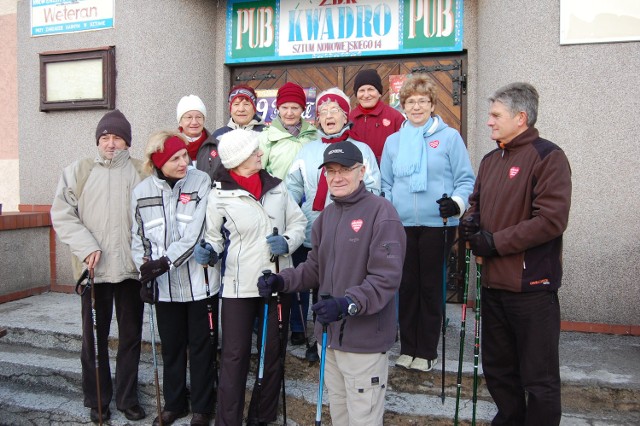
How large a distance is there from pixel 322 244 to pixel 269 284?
36 cm

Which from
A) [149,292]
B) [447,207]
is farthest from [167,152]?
[447,207]

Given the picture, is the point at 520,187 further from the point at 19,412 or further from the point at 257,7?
the point at 257,7

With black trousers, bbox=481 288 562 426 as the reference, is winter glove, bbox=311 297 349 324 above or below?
above

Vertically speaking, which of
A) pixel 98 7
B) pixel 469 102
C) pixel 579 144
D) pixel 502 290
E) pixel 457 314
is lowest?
pixel 457 314

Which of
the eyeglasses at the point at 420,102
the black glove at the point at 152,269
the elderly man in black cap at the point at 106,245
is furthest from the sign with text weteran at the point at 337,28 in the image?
the black glove at the point at 152,269

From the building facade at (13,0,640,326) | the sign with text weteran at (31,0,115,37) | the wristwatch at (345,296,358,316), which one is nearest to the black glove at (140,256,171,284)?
the wristwatch at (345,296,358,316)

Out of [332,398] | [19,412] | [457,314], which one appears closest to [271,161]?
[332,398]

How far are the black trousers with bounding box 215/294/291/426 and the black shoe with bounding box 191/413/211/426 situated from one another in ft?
0.86

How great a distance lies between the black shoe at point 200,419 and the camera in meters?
3.69

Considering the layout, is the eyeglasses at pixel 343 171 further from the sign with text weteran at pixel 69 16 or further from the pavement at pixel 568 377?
the sign with text weteran at pixel 69 16

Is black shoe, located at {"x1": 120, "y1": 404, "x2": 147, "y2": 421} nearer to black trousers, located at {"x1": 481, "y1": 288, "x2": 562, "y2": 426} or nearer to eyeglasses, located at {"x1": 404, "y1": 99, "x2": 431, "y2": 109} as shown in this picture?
black trousers, located at {"x1": 481, "y1": 288, "x2": 562, "y2": 426}

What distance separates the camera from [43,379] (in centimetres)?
456

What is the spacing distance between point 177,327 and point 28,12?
477 cm

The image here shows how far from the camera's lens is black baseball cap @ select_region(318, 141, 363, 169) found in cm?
287
